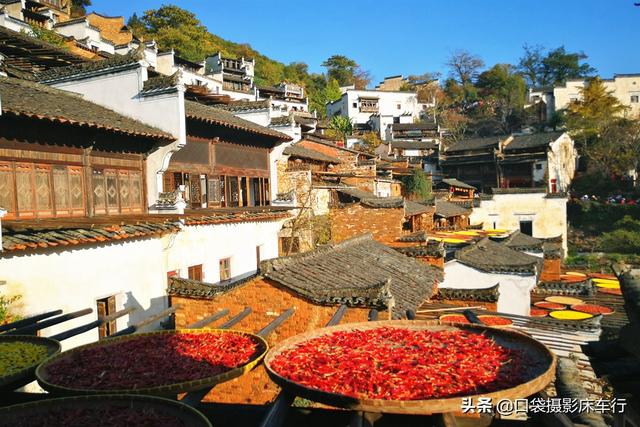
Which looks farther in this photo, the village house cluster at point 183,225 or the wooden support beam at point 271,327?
the village house cluster at point 183,225

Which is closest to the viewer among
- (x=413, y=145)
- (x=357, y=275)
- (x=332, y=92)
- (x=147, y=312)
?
(x=357, y=275)

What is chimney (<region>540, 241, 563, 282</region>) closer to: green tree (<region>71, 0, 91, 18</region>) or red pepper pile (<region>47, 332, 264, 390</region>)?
red pepper pile (<region>47, 332, 264, 390</region>)

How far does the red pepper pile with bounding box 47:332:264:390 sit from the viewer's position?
10.8 feet

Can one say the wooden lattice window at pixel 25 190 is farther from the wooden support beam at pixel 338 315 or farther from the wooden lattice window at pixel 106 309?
the wooden support beam at pixel 338 315

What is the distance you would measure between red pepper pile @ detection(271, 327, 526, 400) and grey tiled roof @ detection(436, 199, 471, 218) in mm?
30843

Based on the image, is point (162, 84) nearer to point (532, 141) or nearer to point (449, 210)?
point (449, 210)

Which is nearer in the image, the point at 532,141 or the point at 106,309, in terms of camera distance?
the point at 106,309

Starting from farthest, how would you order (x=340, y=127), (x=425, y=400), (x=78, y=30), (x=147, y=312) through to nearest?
1. (x=340, y=127)
2. (x=78, y=30)
3. (x=147, y=312)
4. (x=425, y=400)

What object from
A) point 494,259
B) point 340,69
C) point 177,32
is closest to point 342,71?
point 340,69

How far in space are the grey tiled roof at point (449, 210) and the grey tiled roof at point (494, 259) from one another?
14238mm

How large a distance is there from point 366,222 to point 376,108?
180 ft

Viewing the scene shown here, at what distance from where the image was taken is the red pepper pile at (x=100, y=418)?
2.57m

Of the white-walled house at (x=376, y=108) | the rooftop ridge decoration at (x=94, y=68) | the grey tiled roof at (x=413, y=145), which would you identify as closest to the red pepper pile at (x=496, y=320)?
the rooftop ridge decoration at (x=94, y=68)

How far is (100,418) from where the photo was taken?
263cm
